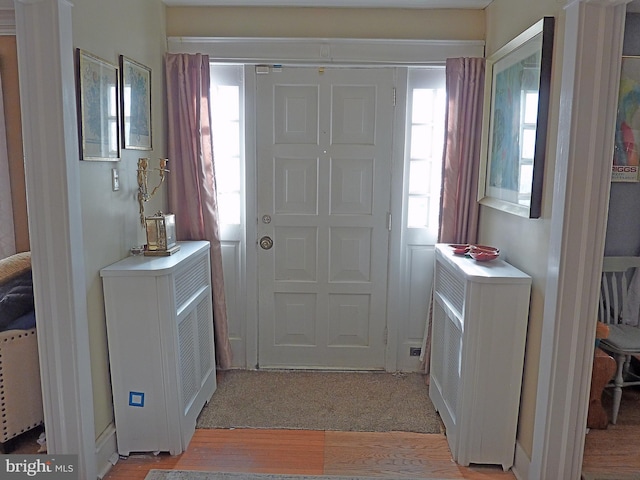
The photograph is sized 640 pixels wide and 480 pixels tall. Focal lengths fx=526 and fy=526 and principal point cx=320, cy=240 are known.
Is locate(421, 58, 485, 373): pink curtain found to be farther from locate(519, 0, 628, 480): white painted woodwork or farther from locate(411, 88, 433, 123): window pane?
locate(519, 0, 628, 480): white painted woodwork

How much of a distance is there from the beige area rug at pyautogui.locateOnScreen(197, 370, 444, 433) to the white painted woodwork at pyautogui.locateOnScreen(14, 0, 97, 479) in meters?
0.83

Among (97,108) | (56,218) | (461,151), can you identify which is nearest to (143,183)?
(97,108)

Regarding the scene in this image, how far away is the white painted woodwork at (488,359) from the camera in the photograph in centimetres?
238

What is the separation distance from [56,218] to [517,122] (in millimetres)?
2106

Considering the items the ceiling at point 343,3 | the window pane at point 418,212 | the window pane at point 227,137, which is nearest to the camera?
the ceiling at point 343,3

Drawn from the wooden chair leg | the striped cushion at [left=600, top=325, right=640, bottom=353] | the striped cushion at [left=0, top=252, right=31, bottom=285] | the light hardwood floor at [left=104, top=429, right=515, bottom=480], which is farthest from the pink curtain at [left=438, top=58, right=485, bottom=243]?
the striped cushion at [left=0, top=252, right=31, bottom=285]

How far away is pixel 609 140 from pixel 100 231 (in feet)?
7.09

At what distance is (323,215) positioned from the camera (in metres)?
3.42

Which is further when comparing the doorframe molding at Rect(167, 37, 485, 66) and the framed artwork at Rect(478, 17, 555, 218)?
the doorframe molding at Rect(167, 37, 485, 66)

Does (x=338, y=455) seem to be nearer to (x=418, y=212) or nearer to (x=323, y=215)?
(x=323, y=215)

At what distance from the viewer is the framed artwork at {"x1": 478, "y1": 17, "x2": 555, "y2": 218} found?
226 cm

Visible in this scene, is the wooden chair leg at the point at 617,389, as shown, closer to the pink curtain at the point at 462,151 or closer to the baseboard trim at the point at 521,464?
the baseboard trim at the point at 521,464

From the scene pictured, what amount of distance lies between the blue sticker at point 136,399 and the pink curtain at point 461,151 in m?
1.92

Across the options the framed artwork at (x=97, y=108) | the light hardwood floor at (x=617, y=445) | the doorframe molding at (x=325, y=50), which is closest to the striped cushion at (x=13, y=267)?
the framed artwork at (x=97, y=108)
